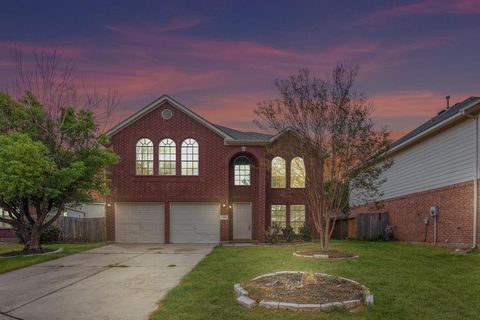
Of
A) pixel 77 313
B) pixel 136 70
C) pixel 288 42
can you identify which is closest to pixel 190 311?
pixel 77 313

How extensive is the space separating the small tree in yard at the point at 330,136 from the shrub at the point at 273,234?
6.57m

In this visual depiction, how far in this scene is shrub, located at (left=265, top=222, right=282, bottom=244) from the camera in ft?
70.0

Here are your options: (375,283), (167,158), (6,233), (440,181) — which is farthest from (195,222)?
(6,233)

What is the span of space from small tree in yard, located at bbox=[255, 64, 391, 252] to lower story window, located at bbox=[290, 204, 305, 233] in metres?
8.02

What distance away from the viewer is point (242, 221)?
22.9 m

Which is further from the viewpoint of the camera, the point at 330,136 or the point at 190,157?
the point at 190,157

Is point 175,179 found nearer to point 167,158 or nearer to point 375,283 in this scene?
point 167,158

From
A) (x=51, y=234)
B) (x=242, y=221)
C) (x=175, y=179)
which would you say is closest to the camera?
(x=175, y=179)

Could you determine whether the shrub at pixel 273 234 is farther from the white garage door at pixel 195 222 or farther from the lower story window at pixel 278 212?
the white garage door at pixel 195 222

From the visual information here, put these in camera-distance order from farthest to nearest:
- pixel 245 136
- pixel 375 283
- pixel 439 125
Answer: pixel 245 136 → pixel 439 125 → pixel 375 283

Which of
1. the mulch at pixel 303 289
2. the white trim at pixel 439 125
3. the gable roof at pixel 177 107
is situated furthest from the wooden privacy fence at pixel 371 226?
the mulch at pixel 303 289

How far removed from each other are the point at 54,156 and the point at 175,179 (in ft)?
22.1

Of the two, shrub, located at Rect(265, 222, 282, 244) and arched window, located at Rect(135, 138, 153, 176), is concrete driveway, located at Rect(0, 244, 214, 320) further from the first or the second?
arched window, located at Rect(135, 138, 153, 176)

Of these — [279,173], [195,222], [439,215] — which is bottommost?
[195,222]
